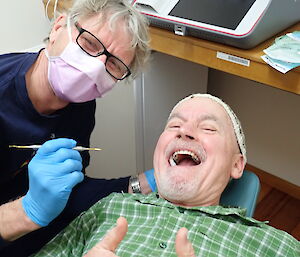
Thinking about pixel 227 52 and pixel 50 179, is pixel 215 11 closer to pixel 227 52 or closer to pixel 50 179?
pixel 227 52

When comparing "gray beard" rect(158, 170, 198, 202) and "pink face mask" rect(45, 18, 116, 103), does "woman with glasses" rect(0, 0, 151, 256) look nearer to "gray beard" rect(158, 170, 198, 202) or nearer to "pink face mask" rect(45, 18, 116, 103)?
"pink face mask" rect(45, 18, 116, 103)

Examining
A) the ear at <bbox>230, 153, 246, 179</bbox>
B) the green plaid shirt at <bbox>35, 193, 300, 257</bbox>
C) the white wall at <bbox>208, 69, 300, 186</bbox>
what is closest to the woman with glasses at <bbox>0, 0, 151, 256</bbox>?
the green plaid shirt at <bbox>35, 193, 300, 257</bbox>

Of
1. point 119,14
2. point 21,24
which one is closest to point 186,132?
point 119,14

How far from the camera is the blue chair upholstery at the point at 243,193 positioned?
54.0 inches

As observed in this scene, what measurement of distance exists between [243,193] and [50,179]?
68 cm

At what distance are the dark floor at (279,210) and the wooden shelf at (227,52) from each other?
42.4 inches

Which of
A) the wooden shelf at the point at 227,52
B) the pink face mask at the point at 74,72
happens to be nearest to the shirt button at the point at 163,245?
the pink face mask at the point at 74,72

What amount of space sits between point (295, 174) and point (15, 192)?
1.66m

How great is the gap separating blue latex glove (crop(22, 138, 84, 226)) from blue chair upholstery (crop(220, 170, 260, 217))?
0.57 metres

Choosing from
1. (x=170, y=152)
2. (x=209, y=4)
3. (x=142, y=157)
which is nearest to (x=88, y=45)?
(x=170, y=152)

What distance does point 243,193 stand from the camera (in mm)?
1404

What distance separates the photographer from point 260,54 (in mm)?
1396

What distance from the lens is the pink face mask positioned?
1278 mm

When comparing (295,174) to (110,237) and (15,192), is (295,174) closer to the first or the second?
(15,192)
